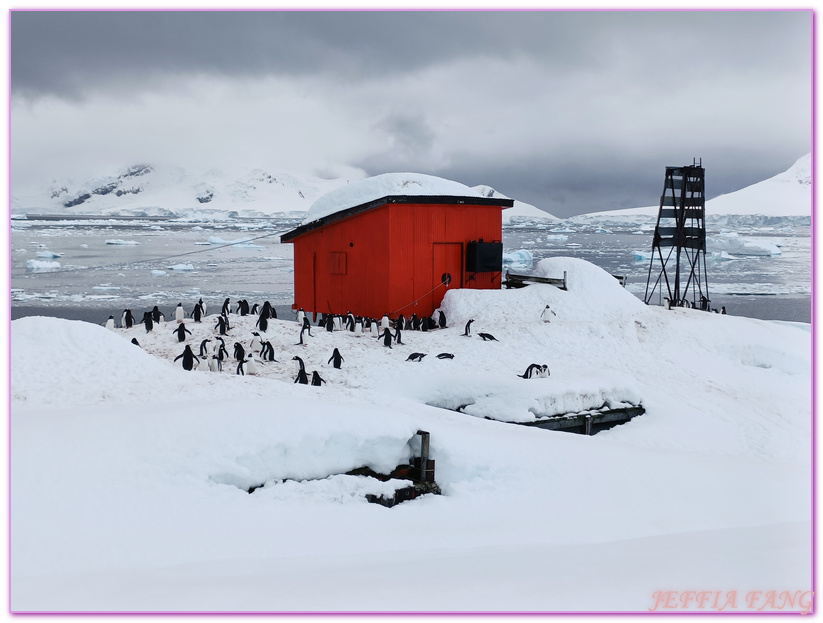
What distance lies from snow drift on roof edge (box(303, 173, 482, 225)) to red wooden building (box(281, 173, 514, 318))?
33 millimetres

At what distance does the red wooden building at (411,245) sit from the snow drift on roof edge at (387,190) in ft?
0.11

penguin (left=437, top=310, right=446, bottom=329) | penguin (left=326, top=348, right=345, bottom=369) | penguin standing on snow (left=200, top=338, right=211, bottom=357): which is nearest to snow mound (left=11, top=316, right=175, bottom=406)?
penguin standing on snow (left=200, top=338, right=211, bottom=357)

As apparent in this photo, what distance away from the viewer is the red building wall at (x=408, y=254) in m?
15.7

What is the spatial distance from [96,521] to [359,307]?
41.2ft

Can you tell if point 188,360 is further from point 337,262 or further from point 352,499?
point 337,262

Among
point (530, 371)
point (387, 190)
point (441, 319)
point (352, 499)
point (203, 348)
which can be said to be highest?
point (387, 190)

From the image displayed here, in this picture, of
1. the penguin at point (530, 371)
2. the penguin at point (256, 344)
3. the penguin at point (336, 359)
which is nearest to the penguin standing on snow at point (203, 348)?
the penguin at point (256, 344)

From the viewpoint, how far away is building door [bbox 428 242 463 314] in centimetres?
1611

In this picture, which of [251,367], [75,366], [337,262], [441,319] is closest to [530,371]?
[441,319]

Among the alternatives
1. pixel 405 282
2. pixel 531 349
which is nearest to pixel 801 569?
pixel 531 349

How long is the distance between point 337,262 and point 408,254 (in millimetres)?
2908

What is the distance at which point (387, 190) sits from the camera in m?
17.4

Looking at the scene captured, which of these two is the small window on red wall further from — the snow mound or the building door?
the snow mound

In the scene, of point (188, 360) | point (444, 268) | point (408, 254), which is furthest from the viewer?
point (444, 268)
